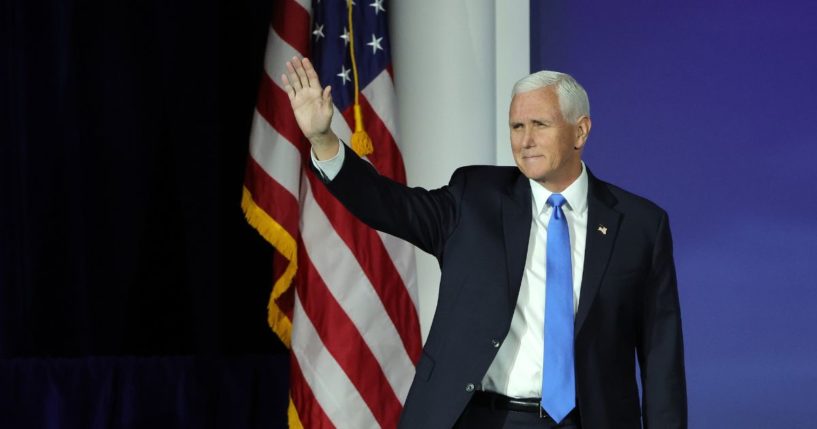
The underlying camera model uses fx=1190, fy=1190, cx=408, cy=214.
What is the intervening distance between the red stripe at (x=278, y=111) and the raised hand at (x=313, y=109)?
166cm

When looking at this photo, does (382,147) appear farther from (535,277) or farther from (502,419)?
(502,419)

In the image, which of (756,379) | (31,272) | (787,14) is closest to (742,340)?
(756,379)

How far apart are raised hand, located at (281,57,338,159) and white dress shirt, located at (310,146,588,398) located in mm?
30

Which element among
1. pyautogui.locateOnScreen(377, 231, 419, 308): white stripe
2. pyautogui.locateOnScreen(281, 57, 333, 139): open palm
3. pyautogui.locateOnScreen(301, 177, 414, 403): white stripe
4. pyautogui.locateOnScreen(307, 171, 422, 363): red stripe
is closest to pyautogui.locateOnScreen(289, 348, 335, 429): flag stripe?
pyautogui.locateOnScreen(301, 177, 414, 403): white stripe

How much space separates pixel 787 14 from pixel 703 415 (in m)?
1.67

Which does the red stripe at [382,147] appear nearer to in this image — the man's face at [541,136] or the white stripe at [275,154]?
the white stripe at [275,154]

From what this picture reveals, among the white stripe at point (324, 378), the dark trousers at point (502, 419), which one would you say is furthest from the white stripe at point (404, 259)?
the dark trousers at point (502, 419)

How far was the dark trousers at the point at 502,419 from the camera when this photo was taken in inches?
98.2

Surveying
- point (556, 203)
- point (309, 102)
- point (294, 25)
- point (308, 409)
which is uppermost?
point (294, 25)

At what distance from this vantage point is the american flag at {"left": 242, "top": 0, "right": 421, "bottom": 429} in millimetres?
4105

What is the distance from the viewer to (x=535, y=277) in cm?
260

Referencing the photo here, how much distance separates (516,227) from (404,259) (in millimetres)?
1696

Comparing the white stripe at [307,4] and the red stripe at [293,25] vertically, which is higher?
the white stripe at [307,4]

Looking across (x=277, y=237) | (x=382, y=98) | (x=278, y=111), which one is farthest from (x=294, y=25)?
(x=277, y=237)
